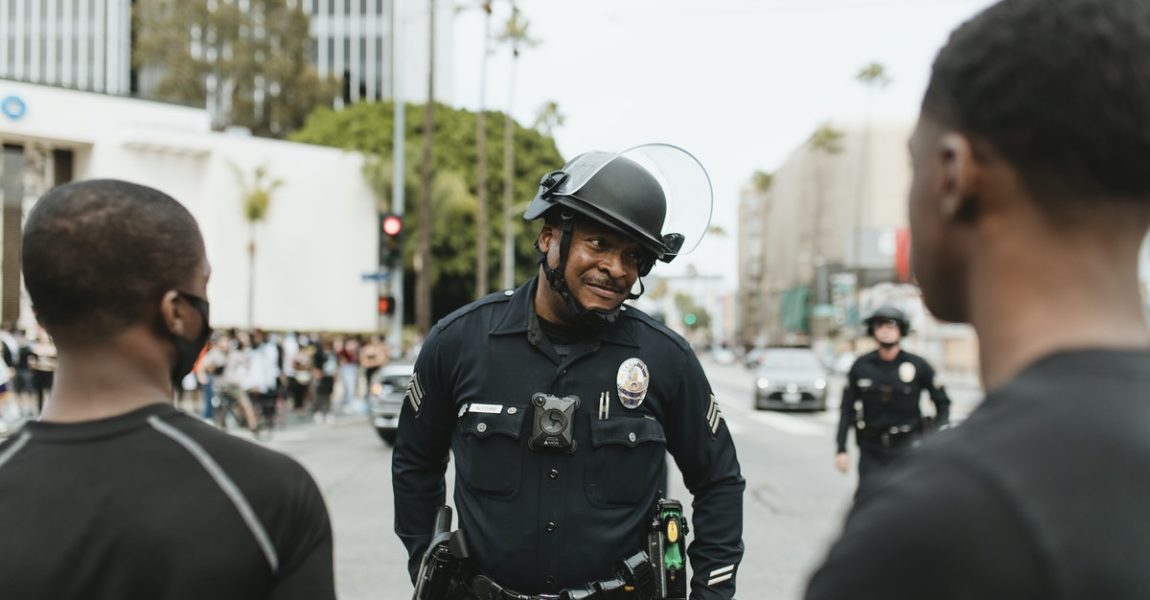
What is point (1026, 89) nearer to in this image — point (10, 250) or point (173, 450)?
point (173, 450)

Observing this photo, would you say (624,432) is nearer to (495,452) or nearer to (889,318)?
(495,452)

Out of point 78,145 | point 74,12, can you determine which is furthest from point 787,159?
point 78,145

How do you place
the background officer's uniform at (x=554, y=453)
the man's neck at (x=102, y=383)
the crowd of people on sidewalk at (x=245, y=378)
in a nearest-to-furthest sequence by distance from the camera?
the man's neck at (x=102, y=383) → the background officer's uniform at (x=554, y=453) → the crowd of people on sidewalk at (x=245, y=378)

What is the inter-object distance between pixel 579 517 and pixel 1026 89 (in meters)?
2.04

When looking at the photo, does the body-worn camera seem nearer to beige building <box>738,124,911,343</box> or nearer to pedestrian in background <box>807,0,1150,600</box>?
pedestrian in background <box>807,0,1150,600</box>

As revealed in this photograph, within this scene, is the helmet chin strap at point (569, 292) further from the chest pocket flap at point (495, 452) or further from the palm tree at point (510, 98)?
the palm tree at point (510, 98)

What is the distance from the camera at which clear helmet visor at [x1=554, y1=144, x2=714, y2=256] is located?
10.7ft

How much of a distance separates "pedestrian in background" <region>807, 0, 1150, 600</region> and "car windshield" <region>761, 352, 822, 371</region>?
923 inches

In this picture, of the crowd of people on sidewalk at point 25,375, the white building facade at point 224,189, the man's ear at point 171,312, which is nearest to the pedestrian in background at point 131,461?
the man's ear at point 171,312

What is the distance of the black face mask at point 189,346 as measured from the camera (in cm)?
179

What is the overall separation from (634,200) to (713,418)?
0.70 m

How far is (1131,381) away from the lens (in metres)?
1.05

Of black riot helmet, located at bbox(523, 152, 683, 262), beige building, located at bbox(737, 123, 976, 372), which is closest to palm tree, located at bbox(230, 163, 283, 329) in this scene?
black riot helmet, located at bbox(523, 152, 683, 262)

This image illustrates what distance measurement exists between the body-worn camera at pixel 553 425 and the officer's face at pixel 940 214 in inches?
68.6
